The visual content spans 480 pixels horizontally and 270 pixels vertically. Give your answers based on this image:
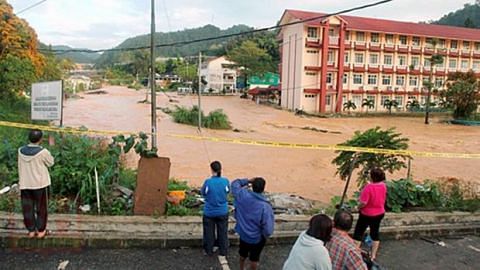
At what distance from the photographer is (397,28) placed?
52562mm

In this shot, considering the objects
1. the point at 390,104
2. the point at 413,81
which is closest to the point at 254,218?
the point at 390,104

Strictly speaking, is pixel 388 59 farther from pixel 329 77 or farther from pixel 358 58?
pixel 329 77

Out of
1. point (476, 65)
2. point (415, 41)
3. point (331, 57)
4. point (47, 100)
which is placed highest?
point (415, 41)

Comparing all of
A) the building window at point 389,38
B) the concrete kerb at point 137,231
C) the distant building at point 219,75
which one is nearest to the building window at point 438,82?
the building window at point 389,38

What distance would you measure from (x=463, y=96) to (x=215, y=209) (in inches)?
1770

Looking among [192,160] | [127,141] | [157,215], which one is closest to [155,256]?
[157,215]

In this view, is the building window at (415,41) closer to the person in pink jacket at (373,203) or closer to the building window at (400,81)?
the building window at (400,81)

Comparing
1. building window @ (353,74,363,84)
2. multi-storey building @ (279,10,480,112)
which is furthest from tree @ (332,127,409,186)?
building window @ (353,74,363,84)

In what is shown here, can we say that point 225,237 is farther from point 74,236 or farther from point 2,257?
point 2,257

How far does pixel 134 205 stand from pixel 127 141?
3.00ft

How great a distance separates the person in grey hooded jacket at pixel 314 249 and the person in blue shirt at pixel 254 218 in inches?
45.5

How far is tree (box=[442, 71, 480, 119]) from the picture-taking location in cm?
4281

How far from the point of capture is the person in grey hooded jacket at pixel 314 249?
2773 millimetres

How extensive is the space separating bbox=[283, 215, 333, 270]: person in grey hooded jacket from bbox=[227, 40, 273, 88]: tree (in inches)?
3106
